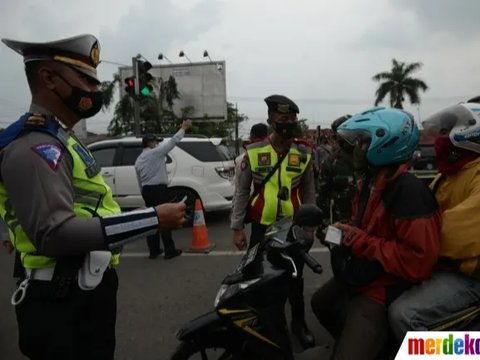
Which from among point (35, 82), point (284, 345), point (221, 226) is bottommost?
point (221, 226)

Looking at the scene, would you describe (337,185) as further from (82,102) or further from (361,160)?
(82,102)

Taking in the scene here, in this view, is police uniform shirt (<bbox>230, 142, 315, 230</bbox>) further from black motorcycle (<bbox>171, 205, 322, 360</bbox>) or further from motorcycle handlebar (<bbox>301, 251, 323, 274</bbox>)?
motorcycle handlebar (<bbox>301, 251, 323, 274</bbox>)

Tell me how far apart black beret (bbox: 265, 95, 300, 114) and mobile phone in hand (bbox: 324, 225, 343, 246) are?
121 centimetres

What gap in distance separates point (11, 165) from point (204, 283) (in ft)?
11.4

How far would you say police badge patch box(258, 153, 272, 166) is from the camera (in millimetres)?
3039

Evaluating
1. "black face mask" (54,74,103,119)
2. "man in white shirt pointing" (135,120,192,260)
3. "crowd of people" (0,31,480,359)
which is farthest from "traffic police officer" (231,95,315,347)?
"man in white shirt pointing" (135,120,192,260)

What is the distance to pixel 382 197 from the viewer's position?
6.50 feet

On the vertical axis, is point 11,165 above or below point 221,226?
→ above

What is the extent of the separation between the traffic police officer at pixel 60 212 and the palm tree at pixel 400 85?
1480 inches

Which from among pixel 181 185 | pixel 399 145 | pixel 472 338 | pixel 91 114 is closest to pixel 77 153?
pixel 91 114

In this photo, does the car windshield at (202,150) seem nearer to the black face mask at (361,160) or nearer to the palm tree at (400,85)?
the black face mask at (361,160)

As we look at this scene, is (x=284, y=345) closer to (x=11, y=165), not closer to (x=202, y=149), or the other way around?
(x=11, y=165)

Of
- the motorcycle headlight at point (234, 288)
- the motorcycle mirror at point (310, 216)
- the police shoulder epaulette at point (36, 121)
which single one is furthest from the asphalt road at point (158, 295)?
the police shoulder epaulette at point (36, 121)

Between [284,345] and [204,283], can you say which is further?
[204,283]
